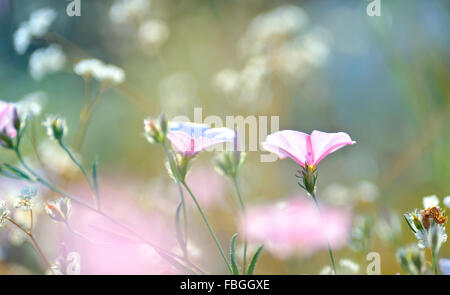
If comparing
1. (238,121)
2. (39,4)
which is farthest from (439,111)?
(39,4)

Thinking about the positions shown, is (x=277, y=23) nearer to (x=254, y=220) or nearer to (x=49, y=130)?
(x=254, y=220)

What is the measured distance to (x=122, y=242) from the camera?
12.6 inches

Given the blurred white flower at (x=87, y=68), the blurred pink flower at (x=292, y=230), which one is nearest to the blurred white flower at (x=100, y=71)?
the blurred white flower at (x=87, y=68)

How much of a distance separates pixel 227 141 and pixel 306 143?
0.20 feet

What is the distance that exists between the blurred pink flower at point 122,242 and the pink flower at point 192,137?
9cm

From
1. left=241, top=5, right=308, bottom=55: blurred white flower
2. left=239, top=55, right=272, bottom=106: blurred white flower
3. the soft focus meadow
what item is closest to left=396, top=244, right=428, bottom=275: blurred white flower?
the soft focus meadow

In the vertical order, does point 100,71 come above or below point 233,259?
above

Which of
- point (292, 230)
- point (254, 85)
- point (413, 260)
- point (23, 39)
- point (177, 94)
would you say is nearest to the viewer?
point (413, 260)

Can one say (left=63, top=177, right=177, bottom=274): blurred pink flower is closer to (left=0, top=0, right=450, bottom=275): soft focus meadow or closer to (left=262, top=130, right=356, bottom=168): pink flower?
(left=0, top=0, right=450, bottom=275): soft focus meadow

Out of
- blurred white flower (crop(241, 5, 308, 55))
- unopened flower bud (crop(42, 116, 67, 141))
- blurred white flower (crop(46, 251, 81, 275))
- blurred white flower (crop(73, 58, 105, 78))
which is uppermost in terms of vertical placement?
blurred white flower (crop(241, 5, 308, 55))

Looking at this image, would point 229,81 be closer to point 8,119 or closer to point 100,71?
point 100,71

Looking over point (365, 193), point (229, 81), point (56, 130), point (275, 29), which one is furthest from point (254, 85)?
point (56, 130)

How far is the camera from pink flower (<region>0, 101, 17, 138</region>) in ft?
1.09

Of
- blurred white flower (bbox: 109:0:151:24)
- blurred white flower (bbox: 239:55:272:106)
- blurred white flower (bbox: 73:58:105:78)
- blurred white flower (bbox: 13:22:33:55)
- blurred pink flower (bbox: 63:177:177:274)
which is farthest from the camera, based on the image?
blurred white flower (bbox: 109:0:151:24)
